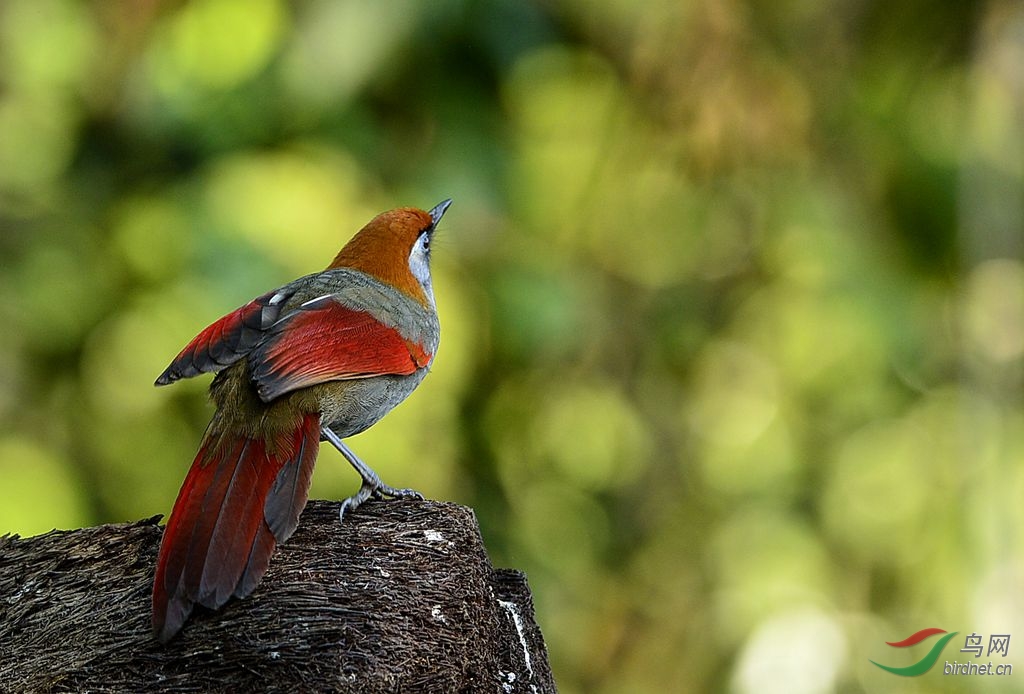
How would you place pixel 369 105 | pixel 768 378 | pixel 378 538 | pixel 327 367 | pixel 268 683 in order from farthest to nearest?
pixel 768 378 < pixel 369 105 < pixel 327 367 < pixel 378 538 < pixel 268 683

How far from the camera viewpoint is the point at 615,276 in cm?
795

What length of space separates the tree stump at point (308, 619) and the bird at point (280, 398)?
8cm

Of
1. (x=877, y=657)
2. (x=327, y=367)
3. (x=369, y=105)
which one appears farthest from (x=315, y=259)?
(x=877, y=657)

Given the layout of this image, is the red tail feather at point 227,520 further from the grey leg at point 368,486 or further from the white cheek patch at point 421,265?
the white cheek patch at point 421,265

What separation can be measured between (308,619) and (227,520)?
36 centimetres

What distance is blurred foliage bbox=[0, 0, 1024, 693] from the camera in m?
6.16

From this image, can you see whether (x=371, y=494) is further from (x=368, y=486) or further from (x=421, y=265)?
(x=421, y=265)

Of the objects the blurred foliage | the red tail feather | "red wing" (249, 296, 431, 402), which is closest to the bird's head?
"red wing" (249, 296, 431, 402)

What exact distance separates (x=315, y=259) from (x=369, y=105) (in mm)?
1203

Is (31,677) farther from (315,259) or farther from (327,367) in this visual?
(315,259)

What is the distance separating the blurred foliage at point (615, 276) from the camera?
616cm

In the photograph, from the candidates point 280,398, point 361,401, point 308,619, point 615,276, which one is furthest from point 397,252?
point 615,276

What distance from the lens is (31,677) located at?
3010 millimetres

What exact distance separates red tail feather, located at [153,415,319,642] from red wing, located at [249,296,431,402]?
0.58 feet
